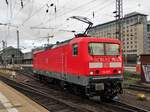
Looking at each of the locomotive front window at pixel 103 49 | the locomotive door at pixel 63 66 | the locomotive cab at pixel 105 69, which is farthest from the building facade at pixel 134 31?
the locomotive cab at pixel 105 69

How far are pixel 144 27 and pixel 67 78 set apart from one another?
191 ft

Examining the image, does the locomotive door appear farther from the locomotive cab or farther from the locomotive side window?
the locomotive cab

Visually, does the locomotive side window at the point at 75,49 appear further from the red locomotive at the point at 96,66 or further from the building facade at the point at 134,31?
the building facade at the point at 134,31

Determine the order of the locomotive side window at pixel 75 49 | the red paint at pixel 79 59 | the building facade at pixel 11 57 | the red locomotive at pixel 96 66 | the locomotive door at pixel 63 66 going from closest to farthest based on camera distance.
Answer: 1. the red locomotive at pixel 96 66
2. the red paint at pixel 79 59
3. the locomotive side window at pixel 75 49
4. the locomotive door at pixel 63 66
5. the building facade at pixel 11 57

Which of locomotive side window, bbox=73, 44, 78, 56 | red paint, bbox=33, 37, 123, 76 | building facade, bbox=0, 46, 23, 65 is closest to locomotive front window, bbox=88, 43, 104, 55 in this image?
red paint, bbox=33, 37, 123, 76

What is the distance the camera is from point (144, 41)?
75.5 metres

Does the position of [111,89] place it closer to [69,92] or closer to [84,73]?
[84,73]

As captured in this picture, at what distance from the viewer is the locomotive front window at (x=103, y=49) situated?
14112 millimetres

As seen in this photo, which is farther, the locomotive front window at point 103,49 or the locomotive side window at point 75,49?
the locomotive side window at point 75,49

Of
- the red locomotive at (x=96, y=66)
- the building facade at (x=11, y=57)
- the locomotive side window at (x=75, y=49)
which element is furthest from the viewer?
the building facade at (x=11, y=57)

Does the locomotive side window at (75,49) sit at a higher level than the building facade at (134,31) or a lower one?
lower

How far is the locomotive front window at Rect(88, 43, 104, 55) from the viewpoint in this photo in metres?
14.1

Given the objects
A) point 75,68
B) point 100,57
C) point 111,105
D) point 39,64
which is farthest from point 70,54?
point 39,64

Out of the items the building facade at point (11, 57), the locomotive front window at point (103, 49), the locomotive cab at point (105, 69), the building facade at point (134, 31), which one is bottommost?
the locomotive cab at point (105, 69)
